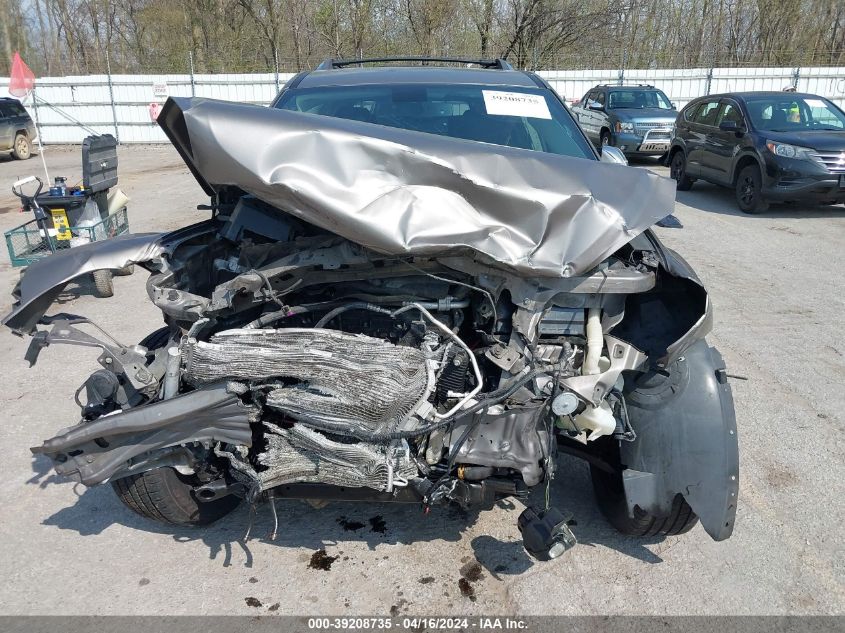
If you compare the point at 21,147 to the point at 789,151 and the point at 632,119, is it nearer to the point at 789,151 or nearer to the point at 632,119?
the point at 632,119

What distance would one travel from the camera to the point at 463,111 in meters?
3.65

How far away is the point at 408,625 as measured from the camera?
2537mm

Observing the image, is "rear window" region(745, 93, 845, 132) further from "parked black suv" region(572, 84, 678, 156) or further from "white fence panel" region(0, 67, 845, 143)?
"white fence panel" region(0, 67, 845, 143)

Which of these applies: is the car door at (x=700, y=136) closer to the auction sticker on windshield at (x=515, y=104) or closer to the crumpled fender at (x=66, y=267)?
the auction sticker on windshield at (x=515, y=104)

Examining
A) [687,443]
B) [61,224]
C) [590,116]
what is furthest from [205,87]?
[687,443]

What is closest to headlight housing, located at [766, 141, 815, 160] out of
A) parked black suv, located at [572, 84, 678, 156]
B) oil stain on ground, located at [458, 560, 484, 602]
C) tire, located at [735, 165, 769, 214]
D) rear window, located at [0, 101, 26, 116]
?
tire, located at [735, 165, 769, 214]

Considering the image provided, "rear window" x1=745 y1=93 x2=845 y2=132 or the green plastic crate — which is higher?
"rear window" x1=745 y1=93 x2=845 y2=132

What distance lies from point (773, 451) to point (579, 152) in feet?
6.60

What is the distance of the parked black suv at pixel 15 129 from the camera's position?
56.7ft

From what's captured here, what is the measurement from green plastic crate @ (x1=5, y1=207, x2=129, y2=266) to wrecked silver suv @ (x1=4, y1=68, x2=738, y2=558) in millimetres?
4327

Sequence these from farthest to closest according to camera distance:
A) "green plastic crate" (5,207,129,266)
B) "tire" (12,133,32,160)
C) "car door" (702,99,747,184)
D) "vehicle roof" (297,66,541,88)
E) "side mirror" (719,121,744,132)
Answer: "tire" (12,133,32,160) < "car door" (702,99,747,184) < "side mirror" (719,121,744,132) < "green plastic crate" (5,207,129,266) < "vehicle roof" (297,66,541,88)

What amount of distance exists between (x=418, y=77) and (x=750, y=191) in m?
7.75

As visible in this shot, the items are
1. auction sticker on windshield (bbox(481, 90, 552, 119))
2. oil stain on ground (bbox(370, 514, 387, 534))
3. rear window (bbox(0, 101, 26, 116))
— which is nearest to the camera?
oil stain on ground (bbox(370, 514, 387, 534))

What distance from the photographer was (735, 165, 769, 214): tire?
9609mm
